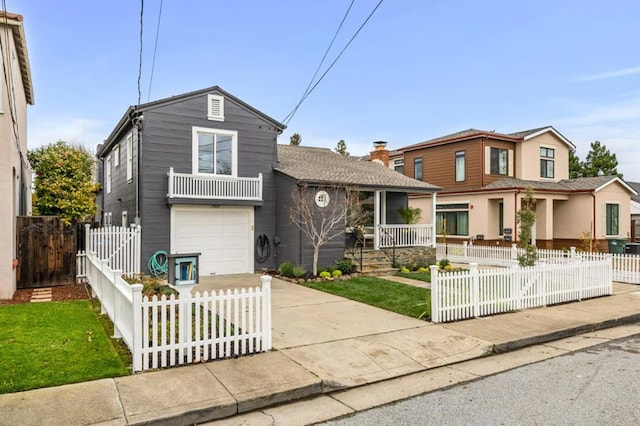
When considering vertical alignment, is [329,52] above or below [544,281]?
above

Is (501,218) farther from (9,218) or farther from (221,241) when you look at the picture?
(9,218)

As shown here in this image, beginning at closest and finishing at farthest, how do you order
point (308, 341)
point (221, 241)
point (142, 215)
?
1. point (308, 341)
2. point (142, 215)
3. point (221, 241)

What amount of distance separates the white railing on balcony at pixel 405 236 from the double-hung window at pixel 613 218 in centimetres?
1110

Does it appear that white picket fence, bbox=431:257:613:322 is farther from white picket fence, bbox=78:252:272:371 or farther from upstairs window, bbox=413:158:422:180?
upstairs window, bbox=413:158:422:180

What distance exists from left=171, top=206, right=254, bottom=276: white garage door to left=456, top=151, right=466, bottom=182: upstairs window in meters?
12.8

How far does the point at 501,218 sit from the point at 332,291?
1333 centimetres

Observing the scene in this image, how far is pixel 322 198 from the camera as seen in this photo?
14414 mm

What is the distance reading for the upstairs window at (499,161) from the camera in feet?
72.3

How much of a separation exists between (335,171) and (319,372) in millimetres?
11624

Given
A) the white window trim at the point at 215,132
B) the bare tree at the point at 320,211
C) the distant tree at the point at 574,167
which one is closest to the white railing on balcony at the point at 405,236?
the bare tree at the point at 320,211

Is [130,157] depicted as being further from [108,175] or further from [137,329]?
[137,329]

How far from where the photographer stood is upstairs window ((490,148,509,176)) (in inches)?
867

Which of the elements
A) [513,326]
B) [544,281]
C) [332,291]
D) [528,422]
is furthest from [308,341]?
[544,281]

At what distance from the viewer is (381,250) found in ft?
52.3
